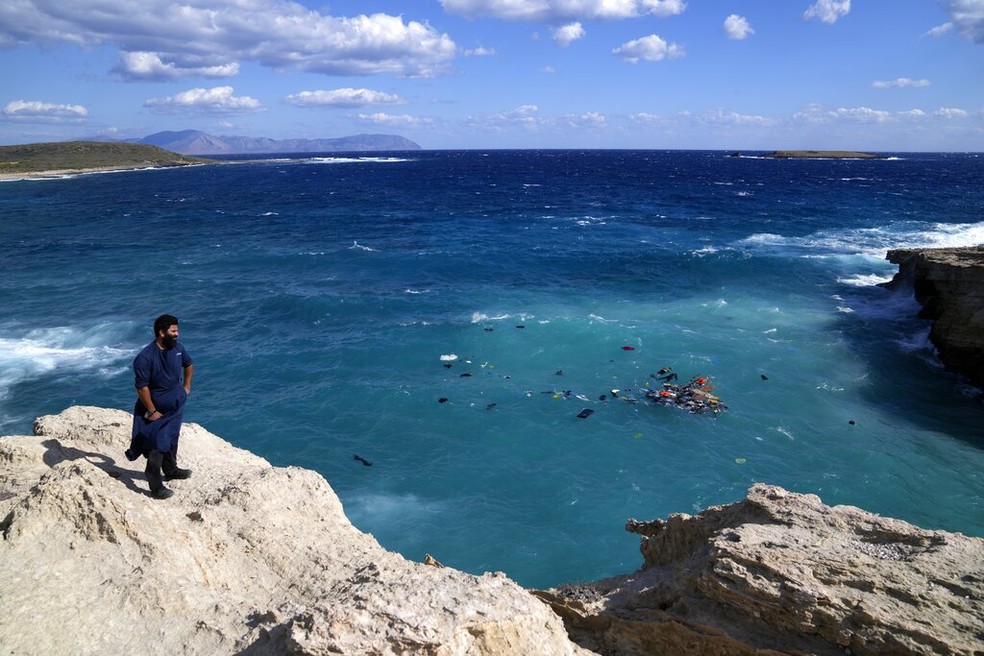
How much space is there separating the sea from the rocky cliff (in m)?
1.02

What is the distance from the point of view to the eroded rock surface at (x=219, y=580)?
5.06 metres

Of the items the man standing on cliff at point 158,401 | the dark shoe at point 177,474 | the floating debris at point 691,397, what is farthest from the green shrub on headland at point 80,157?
the man standing on cliff at point 158,401

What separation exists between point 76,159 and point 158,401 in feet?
634

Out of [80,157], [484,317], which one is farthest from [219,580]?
[80,157]

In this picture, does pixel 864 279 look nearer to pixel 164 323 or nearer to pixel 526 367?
pixel 526 367

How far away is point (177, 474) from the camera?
358 inches

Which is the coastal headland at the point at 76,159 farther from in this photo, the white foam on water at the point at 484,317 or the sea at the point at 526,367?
the white foam on water at the point at 484,317

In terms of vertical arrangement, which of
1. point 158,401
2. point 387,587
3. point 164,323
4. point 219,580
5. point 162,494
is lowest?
point 219,580

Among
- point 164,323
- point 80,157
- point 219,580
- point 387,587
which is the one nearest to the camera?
point 387,587

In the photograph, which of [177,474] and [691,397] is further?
[691,397]

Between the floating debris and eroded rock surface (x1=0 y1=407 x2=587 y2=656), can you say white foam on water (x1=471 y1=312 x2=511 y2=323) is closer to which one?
the floating debris

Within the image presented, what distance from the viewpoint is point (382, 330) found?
30672 millimetres

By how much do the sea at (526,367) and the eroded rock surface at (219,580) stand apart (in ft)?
9.96

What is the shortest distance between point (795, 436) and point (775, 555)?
50.2 ft
